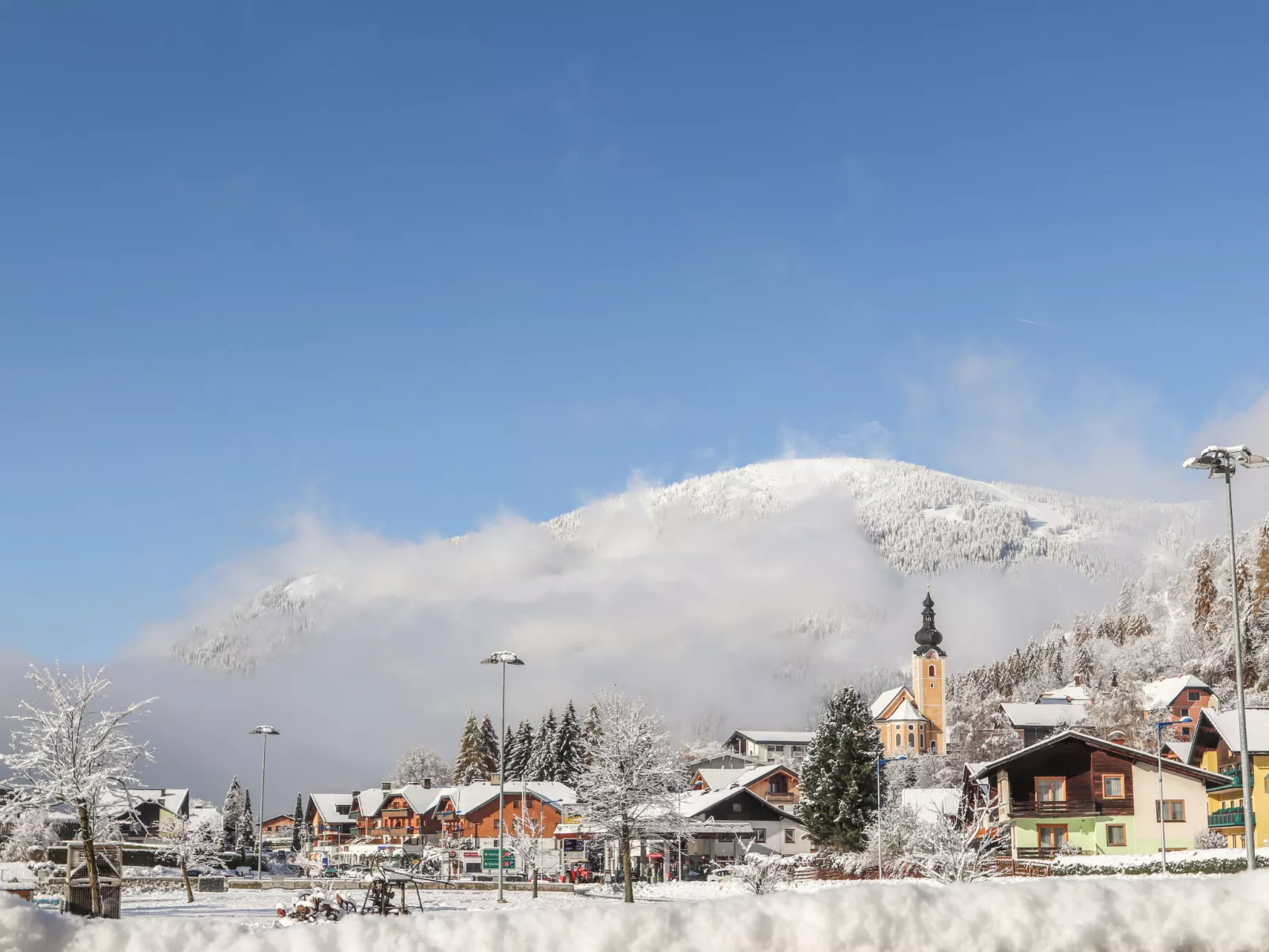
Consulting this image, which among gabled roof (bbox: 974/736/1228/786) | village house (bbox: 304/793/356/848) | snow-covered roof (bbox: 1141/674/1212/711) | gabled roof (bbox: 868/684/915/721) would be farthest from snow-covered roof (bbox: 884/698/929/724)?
gabled roof (bbox: 974/736/1228/786)

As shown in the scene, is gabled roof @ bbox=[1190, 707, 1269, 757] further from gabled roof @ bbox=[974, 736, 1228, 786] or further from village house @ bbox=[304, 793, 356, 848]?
village house @ bbox=[304, 793, 356, 848]

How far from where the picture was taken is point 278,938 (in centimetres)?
424

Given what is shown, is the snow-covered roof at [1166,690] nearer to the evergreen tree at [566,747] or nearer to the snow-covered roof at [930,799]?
the snow-covered roof at [930,799]

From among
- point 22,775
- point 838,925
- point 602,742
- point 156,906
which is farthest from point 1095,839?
point 838,925

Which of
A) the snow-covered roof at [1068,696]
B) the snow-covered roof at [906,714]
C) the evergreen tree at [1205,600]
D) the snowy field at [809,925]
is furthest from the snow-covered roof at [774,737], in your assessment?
the snowy field at [809,925]

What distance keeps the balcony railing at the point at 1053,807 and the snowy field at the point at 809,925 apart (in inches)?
2408

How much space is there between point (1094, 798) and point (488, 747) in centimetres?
11635

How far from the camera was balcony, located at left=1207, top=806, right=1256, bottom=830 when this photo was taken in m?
58.1

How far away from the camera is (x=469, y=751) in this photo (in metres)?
169

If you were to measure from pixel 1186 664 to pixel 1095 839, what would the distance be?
93.1 metres

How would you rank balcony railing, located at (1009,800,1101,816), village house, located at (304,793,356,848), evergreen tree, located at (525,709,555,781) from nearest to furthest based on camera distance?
balcony railing, located at (1009,800,1101,816), evergreen tree, located at (525,709,555,781), village house, located at (304,793,356,848)

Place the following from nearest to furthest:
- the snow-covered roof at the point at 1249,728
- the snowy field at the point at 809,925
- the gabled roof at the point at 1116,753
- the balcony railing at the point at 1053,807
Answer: the snowy field at the point at 809,925
the snow-covered roof at the point at 1249,728
the gabled roof at the point at 1116,753
the balcony railing at the point at 1053,807

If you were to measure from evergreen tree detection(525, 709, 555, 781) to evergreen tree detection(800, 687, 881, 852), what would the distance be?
7155cm

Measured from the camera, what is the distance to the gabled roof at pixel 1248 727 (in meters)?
60.6
